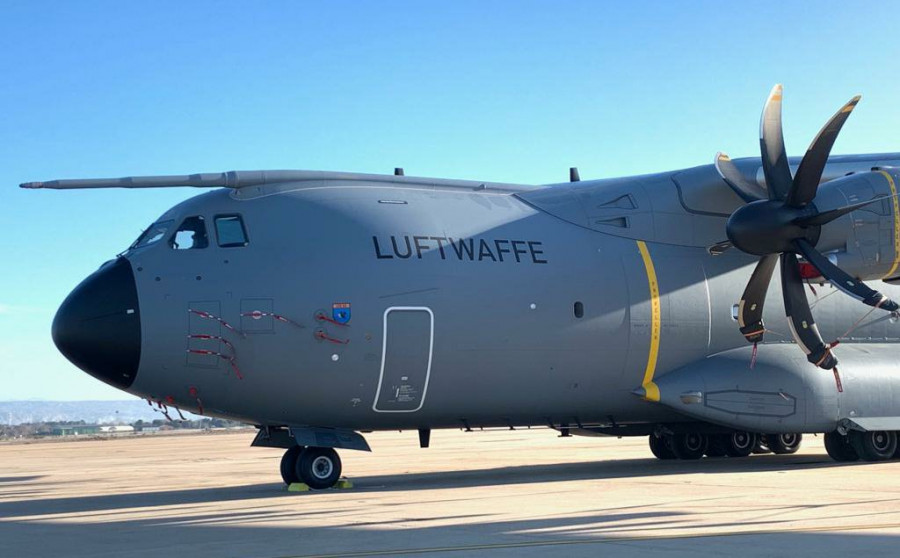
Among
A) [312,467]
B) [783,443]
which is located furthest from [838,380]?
[312,467]

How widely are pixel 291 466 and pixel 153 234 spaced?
3971mm

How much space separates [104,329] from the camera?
1474 cm

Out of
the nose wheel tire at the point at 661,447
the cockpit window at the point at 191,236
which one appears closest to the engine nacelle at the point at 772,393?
the nose wheel tire at the point at 661,447

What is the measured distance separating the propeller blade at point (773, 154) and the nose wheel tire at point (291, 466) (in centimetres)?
812

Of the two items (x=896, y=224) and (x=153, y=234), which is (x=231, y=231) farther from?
(x=896, y=224)

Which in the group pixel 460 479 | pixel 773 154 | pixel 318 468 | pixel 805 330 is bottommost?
pixel 460 479

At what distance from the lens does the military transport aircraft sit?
1522 cm

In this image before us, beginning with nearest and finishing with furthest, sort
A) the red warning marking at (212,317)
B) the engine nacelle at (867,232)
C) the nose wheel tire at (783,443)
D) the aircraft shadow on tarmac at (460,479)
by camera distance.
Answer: the red warning marking at (212,317)
the aircraft shadow on tarmac at (460,479)
the engine nacelle at (867,232)
the nose wheel tire at (783,443)

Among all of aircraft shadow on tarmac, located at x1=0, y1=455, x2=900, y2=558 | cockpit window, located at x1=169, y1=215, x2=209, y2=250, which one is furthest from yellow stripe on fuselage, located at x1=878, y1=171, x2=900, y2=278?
cockpit window, located at x1=169, y1=215, x2=209, y2=250

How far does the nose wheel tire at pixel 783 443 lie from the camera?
22.2 m

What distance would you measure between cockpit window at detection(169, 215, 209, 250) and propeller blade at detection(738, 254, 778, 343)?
8.17 m

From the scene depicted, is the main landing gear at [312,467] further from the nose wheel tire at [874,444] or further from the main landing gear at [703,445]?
the nose wheel tire at [874,444]

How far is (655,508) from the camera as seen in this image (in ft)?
39.5

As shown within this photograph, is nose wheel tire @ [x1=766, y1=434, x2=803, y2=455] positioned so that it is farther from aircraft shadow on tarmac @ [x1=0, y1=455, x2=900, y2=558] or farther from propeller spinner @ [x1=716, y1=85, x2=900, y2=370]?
aircraft shadow on tarmac @ [x1=0, y1=455, x2=900, y2=558]
